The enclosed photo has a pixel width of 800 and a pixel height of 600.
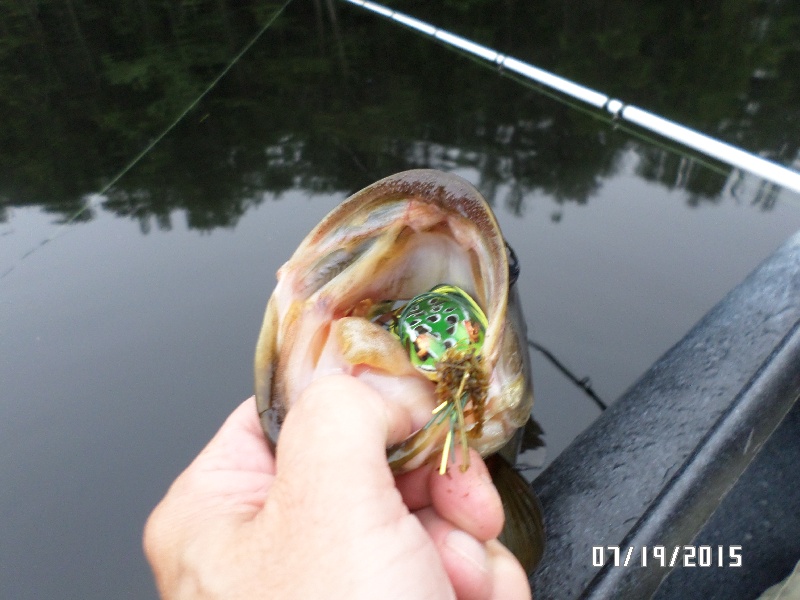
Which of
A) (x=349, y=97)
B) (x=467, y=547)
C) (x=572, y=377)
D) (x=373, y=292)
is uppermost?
(x=373, y=292)

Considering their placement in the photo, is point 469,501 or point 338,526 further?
point 469,501

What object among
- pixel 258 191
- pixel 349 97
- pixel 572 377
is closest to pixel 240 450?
pixel 572 377

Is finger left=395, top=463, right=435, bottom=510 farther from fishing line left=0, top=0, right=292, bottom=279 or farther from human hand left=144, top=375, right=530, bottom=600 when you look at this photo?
fishing line left=0, top=0, right=292, bottom=279

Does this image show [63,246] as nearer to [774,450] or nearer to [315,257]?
[315,257]

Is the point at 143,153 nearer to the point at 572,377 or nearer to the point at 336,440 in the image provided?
the point at 572,377

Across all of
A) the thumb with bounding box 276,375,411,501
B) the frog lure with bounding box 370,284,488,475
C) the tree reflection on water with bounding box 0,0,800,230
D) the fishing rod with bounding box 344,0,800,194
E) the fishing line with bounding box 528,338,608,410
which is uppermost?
the thumb with bounding box 276,375,411,501

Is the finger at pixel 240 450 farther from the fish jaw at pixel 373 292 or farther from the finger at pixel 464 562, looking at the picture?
the finger at pixel 464 562

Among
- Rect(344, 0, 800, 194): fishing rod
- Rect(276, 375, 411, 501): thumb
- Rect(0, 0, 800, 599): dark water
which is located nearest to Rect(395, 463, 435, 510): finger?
Rect(276, 375, 411, 501): thumb

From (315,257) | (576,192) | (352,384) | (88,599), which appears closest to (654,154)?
(576,192)
